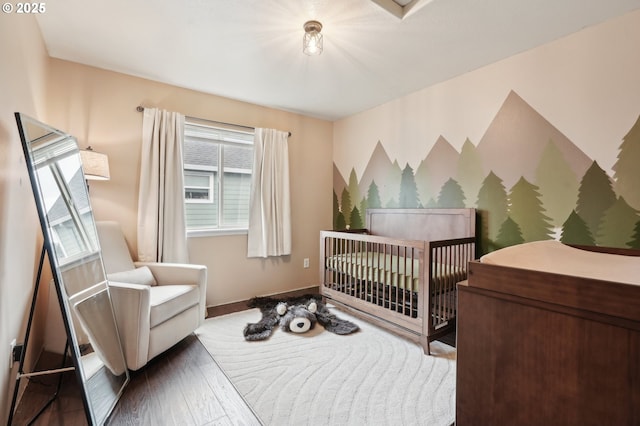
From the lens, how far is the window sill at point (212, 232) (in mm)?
3029

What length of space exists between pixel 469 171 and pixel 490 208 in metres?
0.40

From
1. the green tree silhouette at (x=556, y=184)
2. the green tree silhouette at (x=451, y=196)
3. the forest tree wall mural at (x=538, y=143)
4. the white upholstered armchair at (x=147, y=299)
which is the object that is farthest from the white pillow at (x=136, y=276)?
the green tree silhouette at (x=556, y=184)

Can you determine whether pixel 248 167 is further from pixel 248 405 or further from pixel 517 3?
pixel 517 3

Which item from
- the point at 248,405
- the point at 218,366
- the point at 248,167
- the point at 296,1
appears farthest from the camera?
the point at 248,167

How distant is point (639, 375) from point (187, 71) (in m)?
3.28

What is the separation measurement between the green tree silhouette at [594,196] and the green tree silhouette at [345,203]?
238 centimetres

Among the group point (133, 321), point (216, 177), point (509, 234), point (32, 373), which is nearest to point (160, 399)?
point (133, 321)

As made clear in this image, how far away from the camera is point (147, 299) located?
71.4 inches

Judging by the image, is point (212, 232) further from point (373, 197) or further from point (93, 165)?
point (373, 197)

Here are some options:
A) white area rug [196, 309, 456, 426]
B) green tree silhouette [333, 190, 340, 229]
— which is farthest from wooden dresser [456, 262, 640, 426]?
green tree silhouette [333, 190, 340, 229]

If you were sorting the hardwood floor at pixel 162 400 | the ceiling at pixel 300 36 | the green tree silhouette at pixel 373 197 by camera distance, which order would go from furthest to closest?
the green tree silhouette at pixel 373 197, the ceiling at pixel 300 36, the hardwood floor at pixel 162 400

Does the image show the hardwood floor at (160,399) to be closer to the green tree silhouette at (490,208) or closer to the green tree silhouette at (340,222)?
the green tree silhouette at (490,208)

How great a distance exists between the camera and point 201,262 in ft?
10.2

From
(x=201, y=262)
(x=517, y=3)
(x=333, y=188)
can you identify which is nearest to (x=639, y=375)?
(x=517, y=3)
